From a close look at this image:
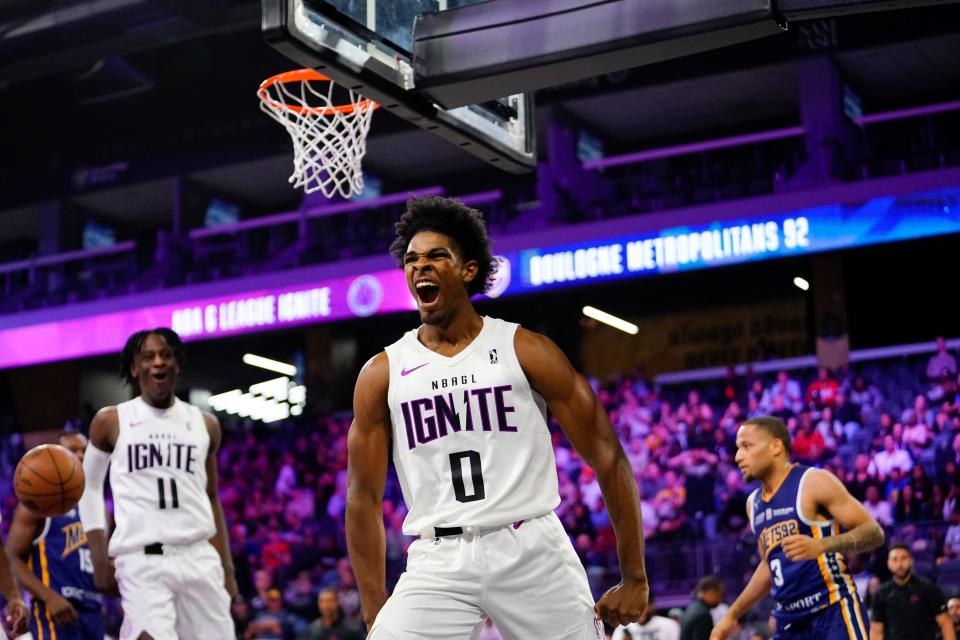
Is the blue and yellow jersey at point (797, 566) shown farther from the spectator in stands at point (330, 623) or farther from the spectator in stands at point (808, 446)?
the spectator in stands at point (808, 446)

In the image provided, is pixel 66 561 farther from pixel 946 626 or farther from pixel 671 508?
pixel 671 508

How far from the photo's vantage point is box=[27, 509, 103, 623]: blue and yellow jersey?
677cm

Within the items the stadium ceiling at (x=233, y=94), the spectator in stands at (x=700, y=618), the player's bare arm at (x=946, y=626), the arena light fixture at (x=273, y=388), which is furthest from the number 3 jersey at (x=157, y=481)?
the arena light fixture at (x=273, y=388)

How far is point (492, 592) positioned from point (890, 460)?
11.0 metres

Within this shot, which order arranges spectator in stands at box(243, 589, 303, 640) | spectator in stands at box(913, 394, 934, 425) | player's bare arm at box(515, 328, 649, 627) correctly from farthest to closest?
spectator in stands at box(913, 394, 934, 425)
spectator in stands at box(243, 589, 303, 640)
player's bare arm at box(515, 328, 649, 627)

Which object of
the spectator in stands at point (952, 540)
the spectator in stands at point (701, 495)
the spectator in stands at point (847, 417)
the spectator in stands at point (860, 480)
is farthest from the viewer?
the spectator in stands at point (847, 417)

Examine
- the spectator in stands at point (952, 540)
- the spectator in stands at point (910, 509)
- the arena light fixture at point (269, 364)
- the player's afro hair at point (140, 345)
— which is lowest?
the spectator in stands at point (952, 540)

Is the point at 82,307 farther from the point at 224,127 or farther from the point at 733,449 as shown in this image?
the point at 733,449

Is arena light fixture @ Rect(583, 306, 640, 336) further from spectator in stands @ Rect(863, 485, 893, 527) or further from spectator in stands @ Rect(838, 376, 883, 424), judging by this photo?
spectator in stands @ Rect(863, 485, 893, 527)

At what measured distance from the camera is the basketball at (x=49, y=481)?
604 centimetres

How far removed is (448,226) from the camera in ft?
13.8

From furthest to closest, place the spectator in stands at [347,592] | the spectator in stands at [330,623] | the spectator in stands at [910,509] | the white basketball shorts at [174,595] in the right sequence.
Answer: the spectator in stands at [347,592]
the spectator in stands at [910,509]
the spectator in stands at [330,623]
the white basketball shorts at [174,595]

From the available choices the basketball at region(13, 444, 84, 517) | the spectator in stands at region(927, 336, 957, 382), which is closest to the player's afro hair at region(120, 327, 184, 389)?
the basketball at region(13, 444, 84, 517)

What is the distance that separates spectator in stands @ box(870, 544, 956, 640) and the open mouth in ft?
20.8
